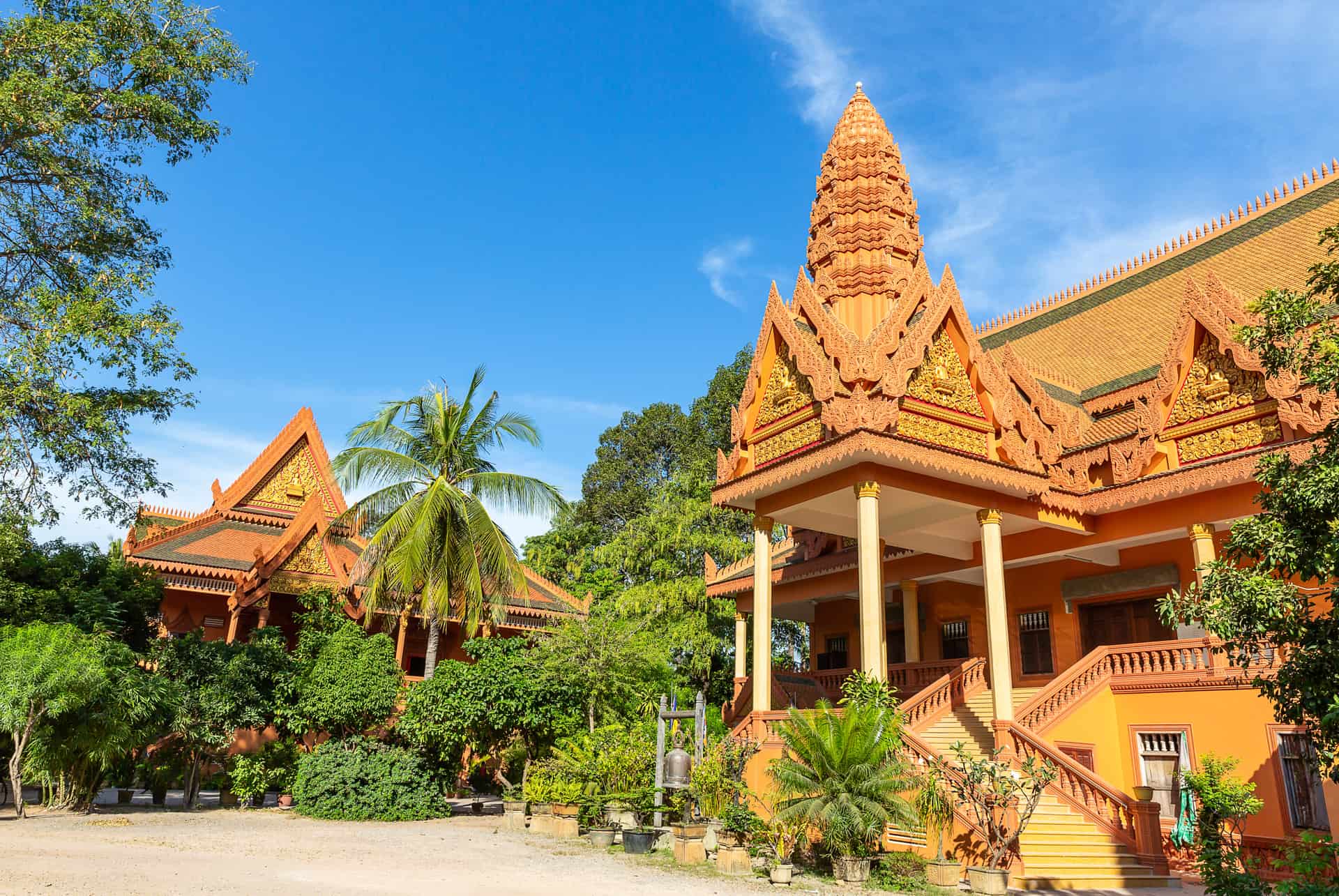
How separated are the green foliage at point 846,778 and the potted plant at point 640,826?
2112 mm

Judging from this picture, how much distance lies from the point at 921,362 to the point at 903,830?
20.2 feet

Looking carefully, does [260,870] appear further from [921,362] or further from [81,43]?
[81,43]

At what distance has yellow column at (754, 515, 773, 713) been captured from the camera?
43.7ft

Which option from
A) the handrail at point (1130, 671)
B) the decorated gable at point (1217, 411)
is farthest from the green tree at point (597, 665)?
the decorated gable at point (1217, 411)

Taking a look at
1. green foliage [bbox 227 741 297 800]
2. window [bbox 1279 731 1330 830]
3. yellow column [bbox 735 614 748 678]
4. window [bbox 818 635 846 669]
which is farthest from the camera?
window [bbox 818 635 846 669]

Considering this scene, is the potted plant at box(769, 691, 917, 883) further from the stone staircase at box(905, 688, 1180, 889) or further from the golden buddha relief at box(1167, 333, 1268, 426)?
the golden buddha relief at box(1167, 333, 1268, 426)

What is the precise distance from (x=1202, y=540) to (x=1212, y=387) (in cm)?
222

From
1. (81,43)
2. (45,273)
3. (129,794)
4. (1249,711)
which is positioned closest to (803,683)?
(1249,711)

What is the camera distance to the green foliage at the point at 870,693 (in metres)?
10.7

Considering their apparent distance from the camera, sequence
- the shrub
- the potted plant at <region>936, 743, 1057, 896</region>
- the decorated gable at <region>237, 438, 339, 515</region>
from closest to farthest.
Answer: the potted plant at <region>936, 743, 1057, 896</region> → the shrub → the decorated gable at <region>237, 438, 339, 515</region>

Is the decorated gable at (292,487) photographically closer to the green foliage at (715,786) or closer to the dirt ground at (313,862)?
the dirt ground at (313,862)

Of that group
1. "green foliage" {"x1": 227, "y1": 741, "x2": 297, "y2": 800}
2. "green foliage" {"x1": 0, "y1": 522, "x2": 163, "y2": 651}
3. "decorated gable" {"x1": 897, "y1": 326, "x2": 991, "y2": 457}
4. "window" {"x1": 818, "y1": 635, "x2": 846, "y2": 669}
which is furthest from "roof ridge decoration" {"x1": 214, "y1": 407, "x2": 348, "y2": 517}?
"decorated gable" {"x1": 897, "y1": 326, "x2": 991, "y2": 457}

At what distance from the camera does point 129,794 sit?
16.4 metres

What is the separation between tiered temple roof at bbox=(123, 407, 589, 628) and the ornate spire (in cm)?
1054
